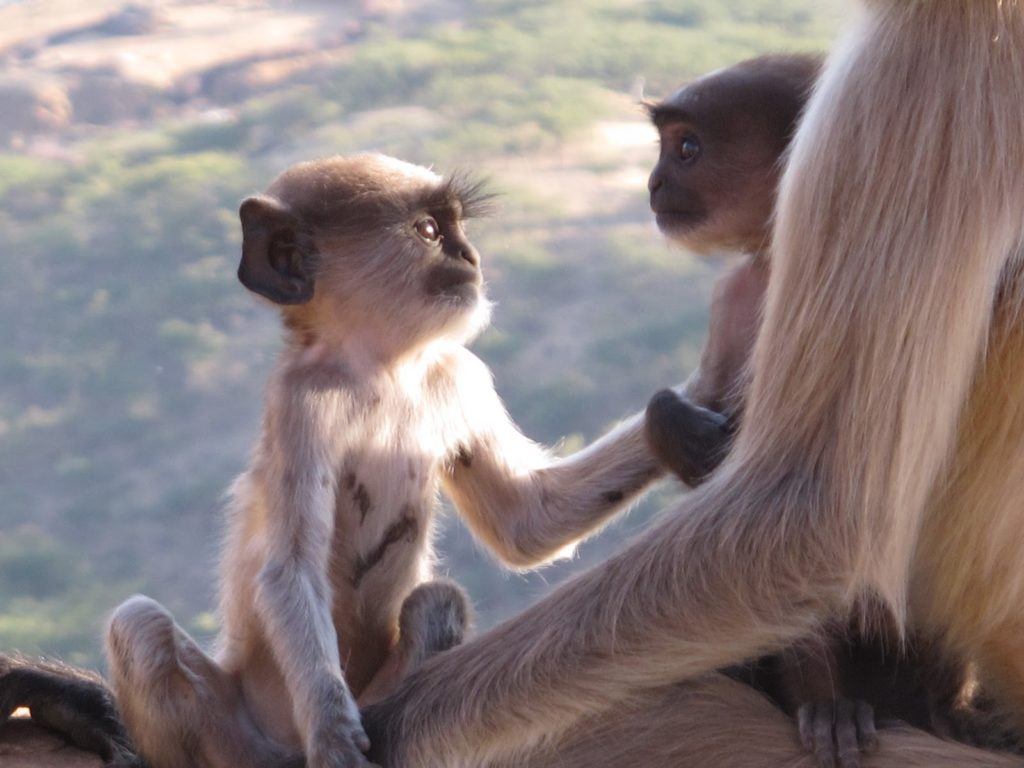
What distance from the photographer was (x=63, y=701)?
261cm

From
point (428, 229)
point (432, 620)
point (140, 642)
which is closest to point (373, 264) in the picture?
point (428, 229)

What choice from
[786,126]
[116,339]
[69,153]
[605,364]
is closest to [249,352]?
[116,339]

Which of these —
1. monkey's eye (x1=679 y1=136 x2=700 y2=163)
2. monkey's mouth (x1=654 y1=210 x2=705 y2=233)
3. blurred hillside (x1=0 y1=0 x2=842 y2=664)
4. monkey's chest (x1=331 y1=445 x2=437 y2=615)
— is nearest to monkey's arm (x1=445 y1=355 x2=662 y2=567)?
monkey's chest (x1=331 y1=445 x2=437 y2=615)

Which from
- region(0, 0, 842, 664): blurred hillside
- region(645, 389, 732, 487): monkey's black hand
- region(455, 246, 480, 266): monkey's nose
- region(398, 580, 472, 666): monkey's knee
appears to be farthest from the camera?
region(0, 0, 842, 664): blurred hillside

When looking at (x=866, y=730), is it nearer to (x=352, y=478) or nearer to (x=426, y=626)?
(x=426, y=626)

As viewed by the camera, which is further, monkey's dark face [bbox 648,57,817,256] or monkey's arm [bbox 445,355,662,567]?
monkey's arm [bbox 445,355,662,567]

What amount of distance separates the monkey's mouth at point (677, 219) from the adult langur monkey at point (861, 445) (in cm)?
45

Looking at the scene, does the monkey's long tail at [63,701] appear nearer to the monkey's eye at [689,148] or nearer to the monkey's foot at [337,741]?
the monkey's foot at [337,741]

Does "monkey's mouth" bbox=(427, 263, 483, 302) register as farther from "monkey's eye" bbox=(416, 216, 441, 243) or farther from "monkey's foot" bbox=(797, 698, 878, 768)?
"monkey's foot" bbox=(797, 698, 878, 768)

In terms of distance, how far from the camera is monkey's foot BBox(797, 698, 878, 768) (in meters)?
1.93

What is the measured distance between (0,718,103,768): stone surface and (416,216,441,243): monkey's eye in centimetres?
109

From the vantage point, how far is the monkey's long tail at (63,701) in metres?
2.59

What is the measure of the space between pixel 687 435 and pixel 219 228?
1073 centimetres

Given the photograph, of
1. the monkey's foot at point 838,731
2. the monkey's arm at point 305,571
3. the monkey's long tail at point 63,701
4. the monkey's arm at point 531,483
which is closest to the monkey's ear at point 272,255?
the monkey's arm at point 305,571
